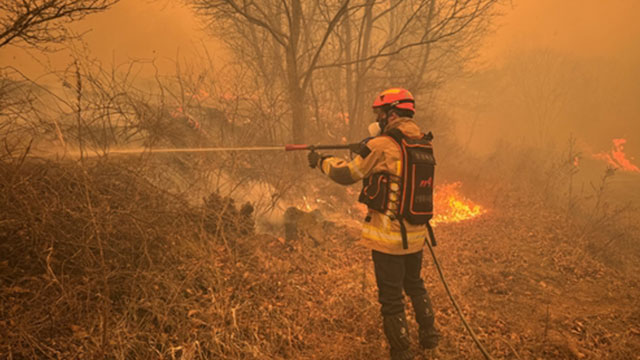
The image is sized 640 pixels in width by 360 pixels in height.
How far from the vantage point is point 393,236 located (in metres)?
2.86

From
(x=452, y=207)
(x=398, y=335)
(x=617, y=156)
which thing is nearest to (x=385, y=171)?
(x=398, y=335)

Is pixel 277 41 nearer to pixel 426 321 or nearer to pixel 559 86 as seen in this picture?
pixel 426 321

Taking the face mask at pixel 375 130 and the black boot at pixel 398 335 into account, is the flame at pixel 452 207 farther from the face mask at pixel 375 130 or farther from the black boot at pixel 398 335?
the black boot at pixel 398 335

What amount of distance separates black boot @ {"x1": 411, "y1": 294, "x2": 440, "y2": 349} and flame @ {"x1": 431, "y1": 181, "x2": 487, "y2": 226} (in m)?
5.14

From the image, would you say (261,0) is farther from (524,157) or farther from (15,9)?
(524,157)

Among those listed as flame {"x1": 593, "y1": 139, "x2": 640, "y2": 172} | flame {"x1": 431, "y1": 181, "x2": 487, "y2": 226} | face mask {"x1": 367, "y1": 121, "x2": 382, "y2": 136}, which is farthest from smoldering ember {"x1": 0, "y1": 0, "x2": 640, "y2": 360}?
flame {"x1": 593, "y1": 139, "x2": 640, "y2": 172}

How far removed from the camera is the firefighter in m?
2.85

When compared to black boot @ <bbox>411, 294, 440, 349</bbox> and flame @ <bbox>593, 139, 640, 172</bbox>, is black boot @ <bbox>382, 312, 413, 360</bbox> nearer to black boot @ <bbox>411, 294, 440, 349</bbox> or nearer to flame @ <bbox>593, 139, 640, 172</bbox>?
black boot @ <bbox>411, 294, 440, 349</bbox>

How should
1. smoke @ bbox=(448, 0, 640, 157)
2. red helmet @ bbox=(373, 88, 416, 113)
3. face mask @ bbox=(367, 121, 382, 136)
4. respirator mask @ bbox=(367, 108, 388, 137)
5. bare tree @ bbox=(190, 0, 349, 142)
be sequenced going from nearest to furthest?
red helmet @ bbox=(373, 88, 416, 113)
respirator mask @ bbox=(367, 108, 388, 137)
face mask @ bbox=(367, 121, 382, 136)
bare tree @ bbox=(190, 0, 349, 142)
smoke @ bbox=(448, 0, 640, 157)

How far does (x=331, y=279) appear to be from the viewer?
13.9 ft

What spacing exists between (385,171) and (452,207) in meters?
7.53

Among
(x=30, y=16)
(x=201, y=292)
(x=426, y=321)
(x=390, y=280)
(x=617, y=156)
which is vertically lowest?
(x=617, y=156)

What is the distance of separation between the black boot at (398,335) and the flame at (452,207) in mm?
5528

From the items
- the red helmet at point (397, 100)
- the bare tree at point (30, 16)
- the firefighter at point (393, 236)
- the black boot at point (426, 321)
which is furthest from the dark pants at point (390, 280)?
the bare tree at point (30, 16)
